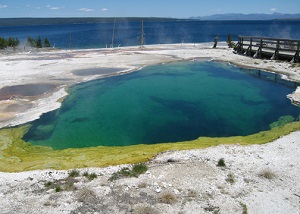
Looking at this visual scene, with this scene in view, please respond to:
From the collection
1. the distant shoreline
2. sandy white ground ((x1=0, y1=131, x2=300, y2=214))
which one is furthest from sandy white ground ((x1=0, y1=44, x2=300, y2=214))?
the distant shoreline

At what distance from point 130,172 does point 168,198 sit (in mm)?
2266

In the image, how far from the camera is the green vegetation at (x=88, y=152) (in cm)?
1233

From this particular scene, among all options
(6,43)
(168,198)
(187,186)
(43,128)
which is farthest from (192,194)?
(6,43)

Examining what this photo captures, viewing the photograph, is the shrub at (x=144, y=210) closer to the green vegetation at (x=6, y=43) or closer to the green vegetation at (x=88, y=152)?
the green vegetation at (x=88, y=152)

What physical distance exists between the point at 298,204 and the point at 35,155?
10938 millimetres

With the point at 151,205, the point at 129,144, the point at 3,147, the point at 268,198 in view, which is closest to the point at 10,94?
the point at 3,147

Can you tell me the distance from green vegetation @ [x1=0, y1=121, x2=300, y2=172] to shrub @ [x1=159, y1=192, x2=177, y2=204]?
2885mm

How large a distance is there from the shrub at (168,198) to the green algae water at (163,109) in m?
6.19

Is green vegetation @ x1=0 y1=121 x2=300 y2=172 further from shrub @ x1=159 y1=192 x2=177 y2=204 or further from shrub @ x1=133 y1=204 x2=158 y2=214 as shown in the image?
shrub @ x1=133 y1=204 x2=158 y2=214

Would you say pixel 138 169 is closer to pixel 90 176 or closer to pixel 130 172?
pixel 130 172

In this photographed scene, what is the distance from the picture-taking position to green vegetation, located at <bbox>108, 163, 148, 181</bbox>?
35.8 feet

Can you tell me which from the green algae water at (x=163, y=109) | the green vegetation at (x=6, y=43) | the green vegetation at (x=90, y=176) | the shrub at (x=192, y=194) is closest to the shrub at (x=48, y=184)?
the green vegetation at (x=90, y=176)

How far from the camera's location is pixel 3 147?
1463 centimetres

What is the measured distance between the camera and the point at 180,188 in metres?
10.0
